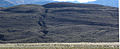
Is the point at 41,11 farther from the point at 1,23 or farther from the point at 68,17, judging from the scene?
the point at 1,23

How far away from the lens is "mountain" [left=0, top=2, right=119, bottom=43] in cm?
10512

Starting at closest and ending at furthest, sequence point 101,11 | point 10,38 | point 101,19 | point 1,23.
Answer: point 10,38
point 1,23
point 101,19
point 101,11

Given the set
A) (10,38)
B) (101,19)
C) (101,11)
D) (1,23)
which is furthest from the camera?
(101,11)

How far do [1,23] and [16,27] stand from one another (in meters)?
8.32

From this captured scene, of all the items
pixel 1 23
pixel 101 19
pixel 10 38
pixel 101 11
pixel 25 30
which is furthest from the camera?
pixel 101 11

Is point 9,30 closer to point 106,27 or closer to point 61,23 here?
point 61,23

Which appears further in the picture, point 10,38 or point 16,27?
point 16,27

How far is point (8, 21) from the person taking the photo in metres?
129

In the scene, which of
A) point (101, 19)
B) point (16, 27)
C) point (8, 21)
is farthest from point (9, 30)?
point (101, 19)

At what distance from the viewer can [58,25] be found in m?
125

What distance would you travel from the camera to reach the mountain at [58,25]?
105 m

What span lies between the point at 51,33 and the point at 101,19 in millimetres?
30078

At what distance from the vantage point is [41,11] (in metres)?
150

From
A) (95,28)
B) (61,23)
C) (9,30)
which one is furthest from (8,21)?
(95,28)
